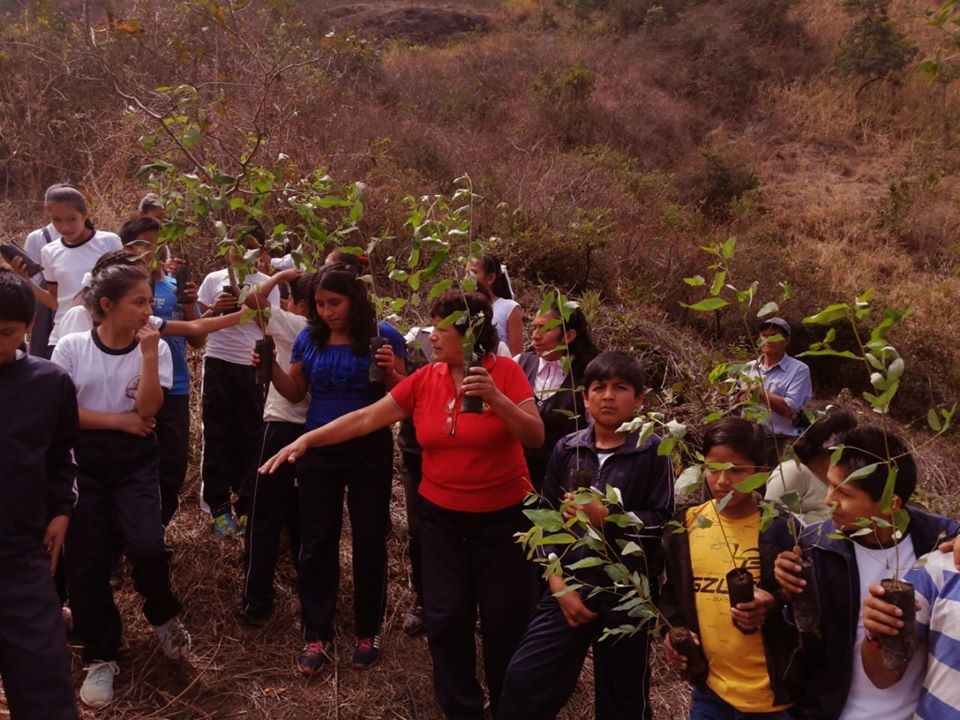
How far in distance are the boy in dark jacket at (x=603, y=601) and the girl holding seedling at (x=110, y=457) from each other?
150 centimetres

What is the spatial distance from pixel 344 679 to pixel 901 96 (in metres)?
17.1

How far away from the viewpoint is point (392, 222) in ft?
26.6

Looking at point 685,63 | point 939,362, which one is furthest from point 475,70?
point 939,362

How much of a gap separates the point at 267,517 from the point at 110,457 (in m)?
0.81

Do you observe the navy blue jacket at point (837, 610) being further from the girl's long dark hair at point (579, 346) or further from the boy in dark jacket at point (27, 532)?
the boy in dark jacket at point (27, 532)

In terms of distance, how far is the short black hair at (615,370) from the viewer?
116 inches

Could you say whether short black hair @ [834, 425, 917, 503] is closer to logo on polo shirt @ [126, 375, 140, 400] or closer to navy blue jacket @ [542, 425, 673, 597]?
navy blue jacket @ [542, 425, 673, 597]

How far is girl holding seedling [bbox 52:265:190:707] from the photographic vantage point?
3225 mm

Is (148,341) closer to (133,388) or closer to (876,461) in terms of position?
(133,388)

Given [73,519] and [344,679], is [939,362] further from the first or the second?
[73,519]

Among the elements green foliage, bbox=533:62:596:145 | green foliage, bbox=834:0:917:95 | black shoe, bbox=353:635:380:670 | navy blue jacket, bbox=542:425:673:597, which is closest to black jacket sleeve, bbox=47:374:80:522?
black shoe, bbox=353:635:380:670

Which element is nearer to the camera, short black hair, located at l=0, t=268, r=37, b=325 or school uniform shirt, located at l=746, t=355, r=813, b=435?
short black hair, located at l=0, t=268, r=37, b=325

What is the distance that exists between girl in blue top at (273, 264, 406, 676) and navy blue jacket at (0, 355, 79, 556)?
1.03m

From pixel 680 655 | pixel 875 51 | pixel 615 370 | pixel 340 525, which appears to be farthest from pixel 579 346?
pixel 875 51
